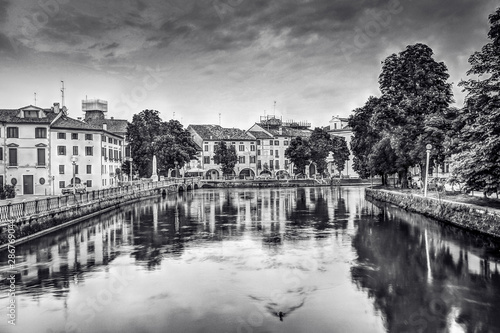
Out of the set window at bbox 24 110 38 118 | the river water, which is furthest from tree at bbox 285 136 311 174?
the river water

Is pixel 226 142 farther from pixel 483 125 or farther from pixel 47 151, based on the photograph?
pixel 483 125

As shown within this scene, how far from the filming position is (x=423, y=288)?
15680 mm

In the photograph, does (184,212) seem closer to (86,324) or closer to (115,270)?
(115,270)

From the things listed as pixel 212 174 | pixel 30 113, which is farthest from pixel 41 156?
pixel 212 174

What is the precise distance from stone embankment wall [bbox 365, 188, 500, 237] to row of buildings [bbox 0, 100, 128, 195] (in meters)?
36.1

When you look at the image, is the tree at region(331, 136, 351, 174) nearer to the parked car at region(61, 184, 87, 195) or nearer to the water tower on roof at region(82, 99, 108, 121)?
the water tower on roof at region(82, 99, 108, 121)

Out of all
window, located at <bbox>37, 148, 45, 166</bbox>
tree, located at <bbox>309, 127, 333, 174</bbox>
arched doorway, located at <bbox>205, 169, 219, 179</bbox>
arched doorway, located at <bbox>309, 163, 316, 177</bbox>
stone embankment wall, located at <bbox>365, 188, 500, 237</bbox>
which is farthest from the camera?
arched doorway, located at <bbox>309, 163, 316, 177</bbox>

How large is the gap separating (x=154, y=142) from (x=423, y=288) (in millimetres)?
67877

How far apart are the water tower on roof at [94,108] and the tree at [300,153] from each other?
45550 mm

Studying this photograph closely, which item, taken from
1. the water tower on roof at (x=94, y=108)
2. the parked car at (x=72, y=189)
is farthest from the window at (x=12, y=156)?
Result: the water tower on roof at (x=94, y=108)

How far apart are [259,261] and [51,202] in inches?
664

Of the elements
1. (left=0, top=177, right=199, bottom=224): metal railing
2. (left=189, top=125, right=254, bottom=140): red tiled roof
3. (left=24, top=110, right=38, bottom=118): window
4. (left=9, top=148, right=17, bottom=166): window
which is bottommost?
(left=0, top=177, right=199, bottom=224): metal railing

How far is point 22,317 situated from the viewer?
512 inches

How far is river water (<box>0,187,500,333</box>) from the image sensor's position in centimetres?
1264
